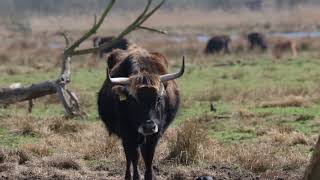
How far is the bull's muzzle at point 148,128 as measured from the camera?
28.9 ft

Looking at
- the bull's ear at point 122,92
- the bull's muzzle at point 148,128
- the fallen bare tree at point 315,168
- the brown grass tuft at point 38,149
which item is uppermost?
the bull's ear at point 122,92

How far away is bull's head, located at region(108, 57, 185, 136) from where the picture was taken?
9.01m

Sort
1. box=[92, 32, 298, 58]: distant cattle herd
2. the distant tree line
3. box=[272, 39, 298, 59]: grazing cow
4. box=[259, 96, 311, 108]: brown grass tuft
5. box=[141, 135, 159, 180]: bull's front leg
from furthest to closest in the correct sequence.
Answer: the distant tree line → box=[92, 32, 298, 58]: distant cattle herd → box=[272, 39, 298, 59]: grazing cow → box=[259, 96, 311, 108]: brown grass tuft → box=[141, 135, 159, 180]: bull's front leg

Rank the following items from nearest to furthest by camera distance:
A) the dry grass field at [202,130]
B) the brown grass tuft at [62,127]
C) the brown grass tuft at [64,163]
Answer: the dry grass field at [202,130] → the brown grass tuft at [64,163] → the brown grass tuft at [62,127]

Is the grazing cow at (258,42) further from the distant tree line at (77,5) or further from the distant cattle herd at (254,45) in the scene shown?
the distant tree line at (77,5)

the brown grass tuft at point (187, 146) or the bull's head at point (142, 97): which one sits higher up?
the bull's head at point (142, 97)

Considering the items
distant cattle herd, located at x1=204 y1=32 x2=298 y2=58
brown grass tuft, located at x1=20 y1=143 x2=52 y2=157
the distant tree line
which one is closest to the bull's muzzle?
brown grass tuft, located at x1=20 y1=143 x2=52 y2=157

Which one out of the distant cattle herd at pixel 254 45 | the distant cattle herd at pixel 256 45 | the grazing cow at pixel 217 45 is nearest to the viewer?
the distant cattle herd at pixel 254 45

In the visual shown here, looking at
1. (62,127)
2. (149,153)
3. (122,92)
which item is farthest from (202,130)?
(62,127)

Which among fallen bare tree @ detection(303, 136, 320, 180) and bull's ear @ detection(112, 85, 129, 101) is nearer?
fallen bare tree @ detection(303, 136, 320, 180)

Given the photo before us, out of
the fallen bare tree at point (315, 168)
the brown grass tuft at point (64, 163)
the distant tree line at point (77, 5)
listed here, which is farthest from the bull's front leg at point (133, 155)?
the distant tree line at point (77, 5)

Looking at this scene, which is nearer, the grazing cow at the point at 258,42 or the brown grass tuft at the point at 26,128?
the brown grass tuft at the point at 26,128

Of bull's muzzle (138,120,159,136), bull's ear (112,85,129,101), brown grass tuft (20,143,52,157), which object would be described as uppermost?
bull's ear (112,85,129,101)

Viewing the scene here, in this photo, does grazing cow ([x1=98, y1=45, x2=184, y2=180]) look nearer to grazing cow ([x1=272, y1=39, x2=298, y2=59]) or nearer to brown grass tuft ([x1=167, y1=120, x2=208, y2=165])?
brown grass tuft ([x1=167, y1=120, x2=208, y2=165])
